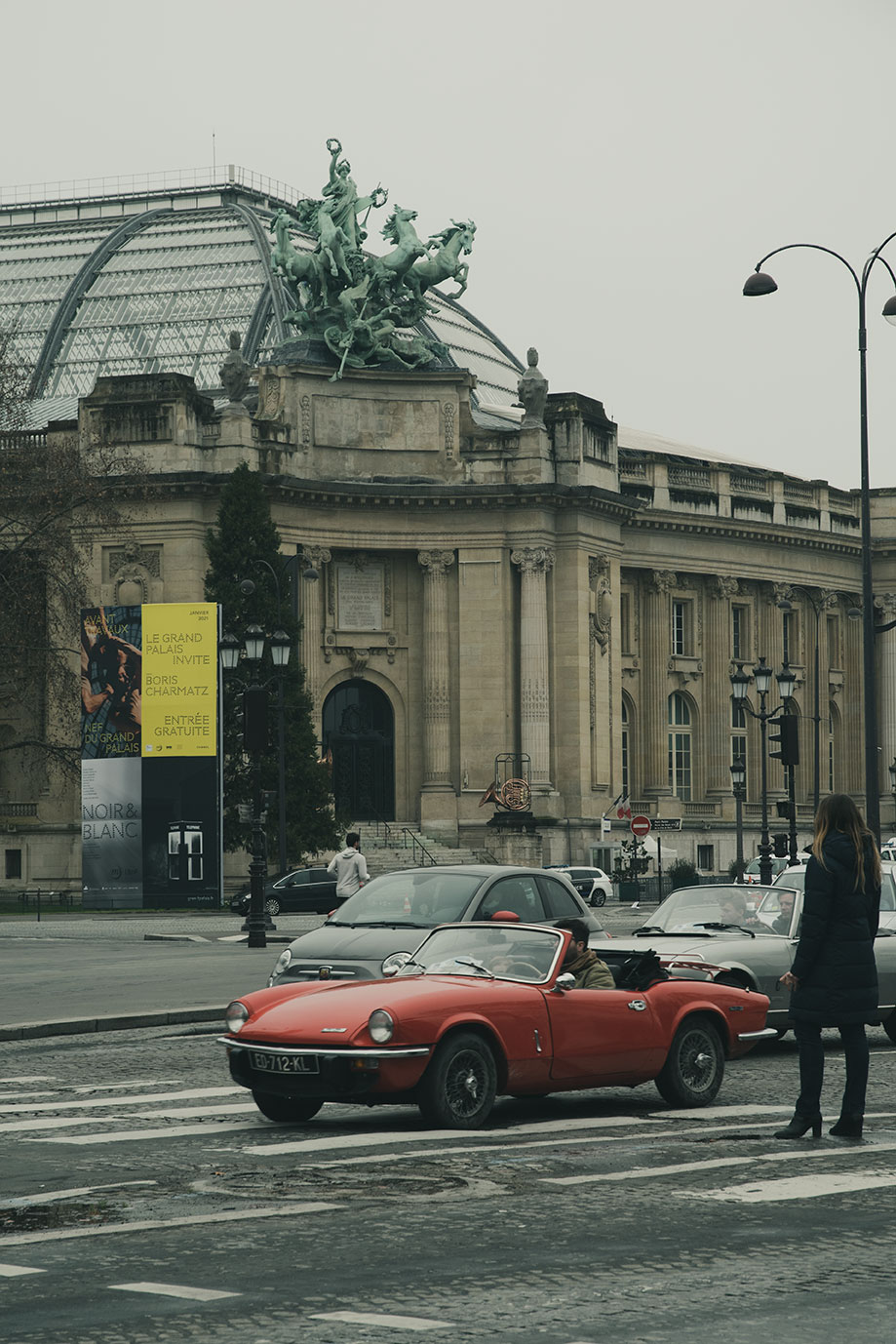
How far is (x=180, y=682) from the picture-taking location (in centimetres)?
5909

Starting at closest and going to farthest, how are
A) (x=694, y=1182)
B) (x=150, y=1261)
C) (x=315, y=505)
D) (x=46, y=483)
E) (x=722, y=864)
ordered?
(x=150, y=1261), (x=694, y=1182), (x=46, y=483), (x=315, y=505), (x=722, y=864)

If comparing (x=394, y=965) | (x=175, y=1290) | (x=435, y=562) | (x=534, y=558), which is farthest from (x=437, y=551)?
(x=175, y=1290)

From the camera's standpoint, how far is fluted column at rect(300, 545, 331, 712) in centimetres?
7681

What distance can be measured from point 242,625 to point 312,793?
5.94m

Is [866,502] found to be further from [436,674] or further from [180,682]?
[436,674]

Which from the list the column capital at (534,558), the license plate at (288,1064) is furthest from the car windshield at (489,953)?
the column capital at (534,558)

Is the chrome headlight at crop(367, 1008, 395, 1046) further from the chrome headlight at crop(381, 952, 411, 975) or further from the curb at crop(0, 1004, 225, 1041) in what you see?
the curb at crop(0, 1004, 225, 1041)

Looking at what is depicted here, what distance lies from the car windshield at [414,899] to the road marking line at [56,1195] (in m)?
8.69

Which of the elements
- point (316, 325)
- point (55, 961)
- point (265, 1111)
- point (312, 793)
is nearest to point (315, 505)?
point (316, 325)

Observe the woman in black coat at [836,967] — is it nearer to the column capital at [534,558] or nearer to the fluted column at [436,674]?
the column capital at [534,558]

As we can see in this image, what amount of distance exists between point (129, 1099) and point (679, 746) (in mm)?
73840

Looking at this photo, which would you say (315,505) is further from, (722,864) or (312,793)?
(722,864)

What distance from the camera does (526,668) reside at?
7706cm

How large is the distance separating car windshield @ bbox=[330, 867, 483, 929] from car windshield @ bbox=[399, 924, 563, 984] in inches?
182
